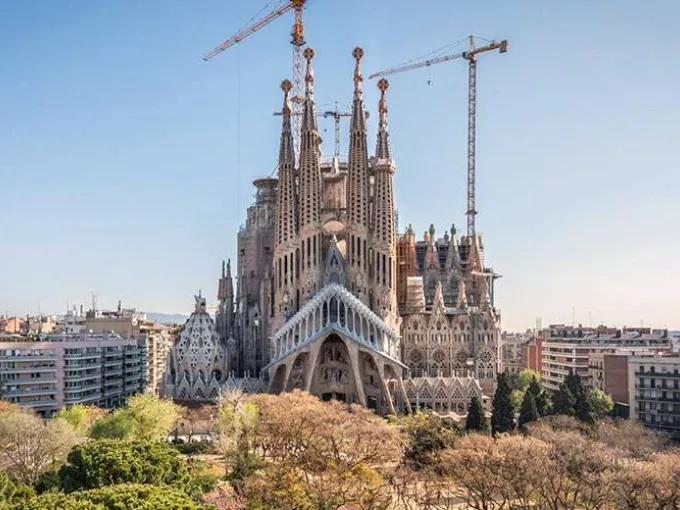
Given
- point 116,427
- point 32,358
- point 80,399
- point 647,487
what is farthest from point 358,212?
point 647,487

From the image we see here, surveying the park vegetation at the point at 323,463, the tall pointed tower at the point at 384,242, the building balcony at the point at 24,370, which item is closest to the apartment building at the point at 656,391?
the park vegetation at the point at 323,463

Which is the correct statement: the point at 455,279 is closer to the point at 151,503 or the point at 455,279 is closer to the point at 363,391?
the point at 363,391

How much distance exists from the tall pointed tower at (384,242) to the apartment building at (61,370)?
33.2 meters

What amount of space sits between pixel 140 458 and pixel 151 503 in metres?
12.0

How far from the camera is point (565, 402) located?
7350 cm

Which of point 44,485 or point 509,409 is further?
point 509,409

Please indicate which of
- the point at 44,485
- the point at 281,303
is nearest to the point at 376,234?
the point at 281,303

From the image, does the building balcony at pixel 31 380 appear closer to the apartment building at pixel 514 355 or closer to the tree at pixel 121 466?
the tree at pixel 121 466

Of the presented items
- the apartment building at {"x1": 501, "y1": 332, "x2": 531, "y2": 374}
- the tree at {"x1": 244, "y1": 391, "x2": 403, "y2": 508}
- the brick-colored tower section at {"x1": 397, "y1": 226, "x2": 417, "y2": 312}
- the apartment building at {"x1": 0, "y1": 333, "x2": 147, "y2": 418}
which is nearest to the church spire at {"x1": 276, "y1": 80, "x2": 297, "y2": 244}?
the brick-colored tower section at {"x1": 397, "y1": 226, "x2": 417, "y2": 312}

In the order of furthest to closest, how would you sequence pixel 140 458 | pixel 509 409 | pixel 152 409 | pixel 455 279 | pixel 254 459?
1. pixel 455 279
2. pixel 509 409
3. pixel 152 409
4. pixel 254 459
5. pixel 140 458

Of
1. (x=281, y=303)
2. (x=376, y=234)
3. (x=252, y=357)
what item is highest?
(x=376, y=234)

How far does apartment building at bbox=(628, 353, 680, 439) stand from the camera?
77.5 meters

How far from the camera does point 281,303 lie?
319ft

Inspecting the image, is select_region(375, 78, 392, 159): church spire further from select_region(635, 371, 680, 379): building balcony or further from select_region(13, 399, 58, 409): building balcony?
select_region(13, 399, 58, 409): building balcony
